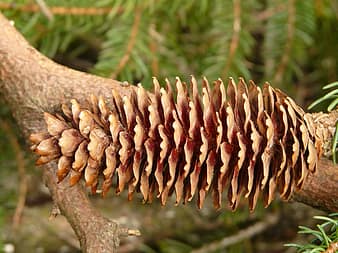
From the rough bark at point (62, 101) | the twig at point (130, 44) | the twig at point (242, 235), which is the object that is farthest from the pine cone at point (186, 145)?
the twig at point (242, 235)

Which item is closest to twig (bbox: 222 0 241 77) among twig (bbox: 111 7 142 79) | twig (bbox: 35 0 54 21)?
twig (bbox: 111 7 142 79)

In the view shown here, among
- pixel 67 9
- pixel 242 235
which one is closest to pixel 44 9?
pixel 67 9

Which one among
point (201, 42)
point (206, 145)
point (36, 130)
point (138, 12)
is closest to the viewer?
point (206, 145)

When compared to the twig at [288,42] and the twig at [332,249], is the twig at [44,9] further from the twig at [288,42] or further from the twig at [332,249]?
the twig at [332,249]

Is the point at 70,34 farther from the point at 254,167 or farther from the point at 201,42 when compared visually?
the point at 254,167

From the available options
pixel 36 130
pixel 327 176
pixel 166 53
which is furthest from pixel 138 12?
pixel 327 176

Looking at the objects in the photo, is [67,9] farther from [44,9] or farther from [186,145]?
[186,145]

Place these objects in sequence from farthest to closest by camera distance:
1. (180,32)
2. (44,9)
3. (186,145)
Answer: (180,32)
(44,9)
(186,145)
